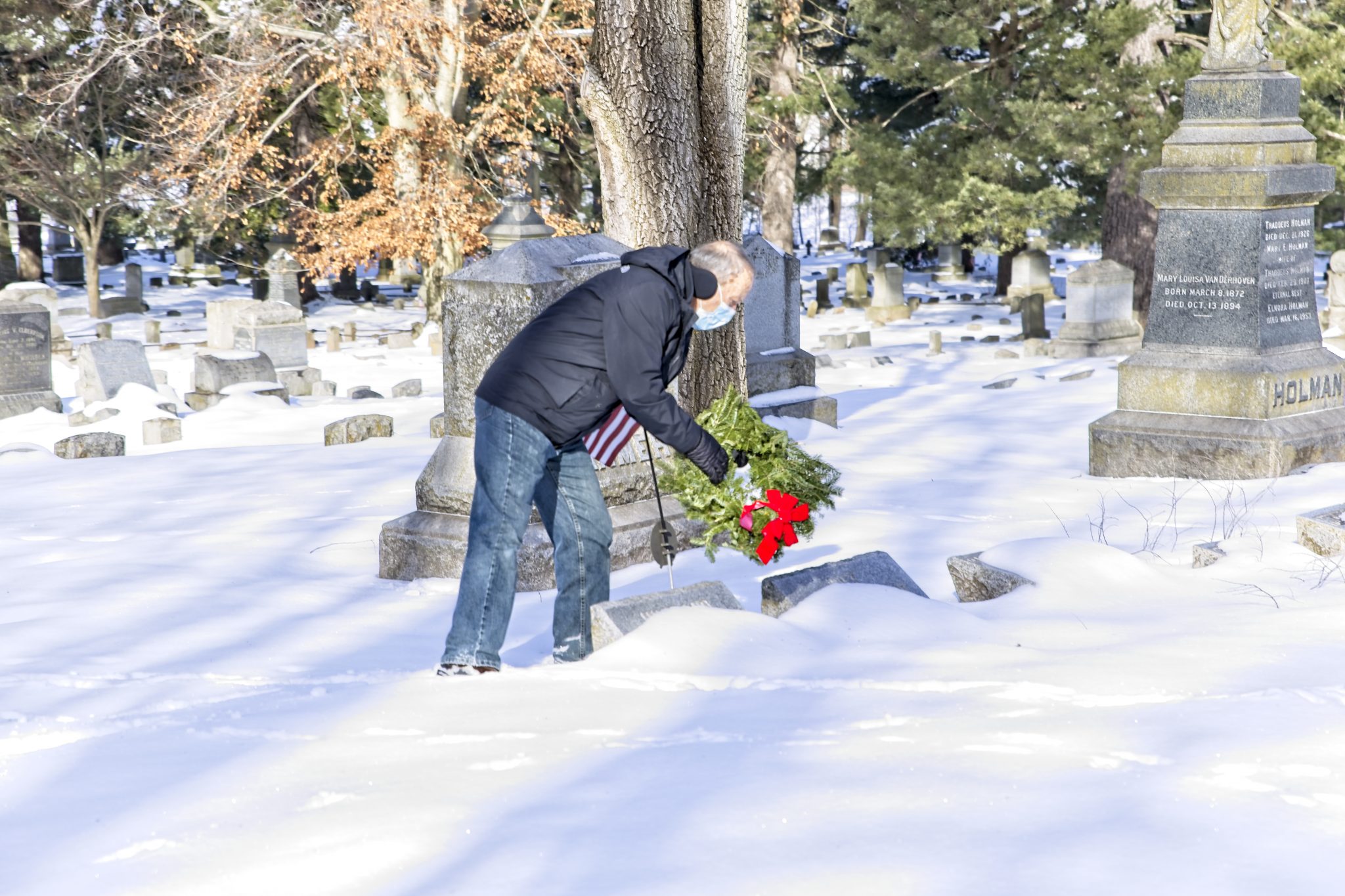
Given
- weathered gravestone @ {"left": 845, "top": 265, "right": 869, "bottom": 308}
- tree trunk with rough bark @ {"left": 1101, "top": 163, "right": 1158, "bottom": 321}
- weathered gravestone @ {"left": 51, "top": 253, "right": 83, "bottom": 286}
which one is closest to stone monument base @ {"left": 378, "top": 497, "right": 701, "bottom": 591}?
tree trunk with rough bark @ {"left": 1101, "top": 163, "right": 1158, "bottom": 321}

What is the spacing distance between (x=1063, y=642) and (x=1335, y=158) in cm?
1784

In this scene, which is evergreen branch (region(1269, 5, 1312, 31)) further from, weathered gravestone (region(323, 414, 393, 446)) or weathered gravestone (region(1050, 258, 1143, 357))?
weathered gravestone (region(323, 414, 393, 446))

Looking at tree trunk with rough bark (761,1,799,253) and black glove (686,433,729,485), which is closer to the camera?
black glove (686,433,729,485)

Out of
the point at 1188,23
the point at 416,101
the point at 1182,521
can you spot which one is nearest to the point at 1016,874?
the point at 1182,521

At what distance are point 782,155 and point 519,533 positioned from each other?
25.8 meters

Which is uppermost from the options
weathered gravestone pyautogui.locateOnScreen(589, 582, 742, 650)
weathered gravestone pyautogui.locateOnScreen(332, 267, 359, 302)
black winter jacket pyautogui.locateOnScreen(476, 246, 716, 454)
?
weathered gravestone pyautogui.locateOnScreen(332, 267, 359, 302)

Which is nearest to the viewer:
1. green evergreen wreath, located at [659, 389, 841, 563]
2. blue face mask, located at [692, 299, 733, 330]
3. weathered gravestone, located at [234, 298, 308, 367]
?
blue face mask, located at [692, 299, 733, 330]

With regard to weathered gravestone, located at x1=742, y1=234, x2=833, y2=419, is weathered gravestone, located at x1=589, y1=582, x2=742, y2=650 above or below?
below

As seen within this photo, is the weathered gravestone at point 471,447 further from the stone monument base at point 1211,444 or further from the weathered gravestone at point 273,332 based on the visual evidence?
the weathered gravestone at point 273,332

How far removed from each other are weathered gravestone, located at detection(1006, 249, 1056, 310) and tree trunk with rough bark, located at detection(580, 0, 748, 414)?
61.2ft

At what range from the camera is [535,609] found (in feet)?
20.7

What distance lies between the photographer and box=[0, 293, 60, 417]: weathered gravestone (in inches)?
618

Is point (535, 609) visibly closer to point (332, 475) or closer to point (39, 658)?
point (39, 658)

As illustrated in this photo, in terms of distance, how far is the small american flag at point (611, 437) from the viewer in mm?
A: 5039
